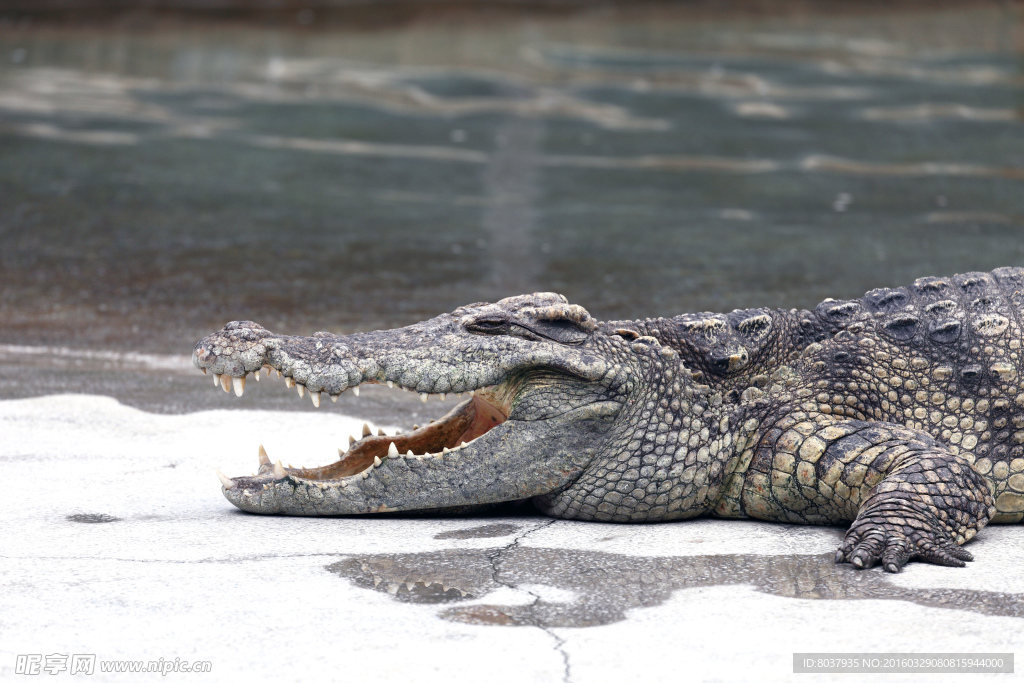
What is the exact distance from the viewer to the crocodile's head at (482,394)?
370 centimetres

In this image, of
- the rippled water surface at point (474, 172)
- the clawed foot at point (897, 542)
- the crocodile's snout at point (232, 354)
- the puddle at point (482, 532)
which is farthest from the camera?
the rippled water surface at point (474, 172)

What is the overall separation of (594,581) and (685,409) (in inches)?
32.4

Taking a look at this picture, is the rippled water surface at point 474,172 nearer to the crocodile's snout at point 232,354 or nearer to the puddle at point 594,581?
the crocodile's snout at point 232,354

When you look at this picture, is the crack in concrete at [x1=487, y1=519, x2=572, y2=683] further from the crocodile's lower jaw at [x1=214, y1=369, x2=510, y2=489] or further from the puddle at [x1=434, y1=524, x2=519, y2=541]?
the crocodile's lower jaw at [x1=214, y1=369, x2=510, y2=489]

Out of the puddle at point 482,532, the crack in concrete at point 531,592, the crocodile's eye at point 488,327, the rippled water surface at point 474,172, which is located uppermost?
the rippled water surface at point 474,172

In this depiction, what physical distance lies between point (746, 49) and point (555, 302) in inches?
655

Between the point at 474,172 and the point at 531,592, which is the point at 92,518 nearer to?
the point at 531,592

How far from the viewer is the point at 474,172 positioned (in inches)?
456

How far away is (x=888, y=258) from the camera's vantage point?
8398mm

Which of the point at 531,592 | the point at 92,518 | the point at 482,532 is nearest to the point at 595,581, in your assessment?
the point at 531,592

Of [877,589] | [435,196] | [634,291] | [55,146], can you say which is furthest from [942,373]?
[55,146]

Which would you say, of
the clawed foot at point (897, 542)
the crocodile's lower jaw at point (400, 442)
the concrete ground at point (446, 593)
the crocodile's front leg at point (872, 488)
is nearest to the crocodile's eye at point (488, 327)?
the crocodile's lower jaw at point (400, 442)

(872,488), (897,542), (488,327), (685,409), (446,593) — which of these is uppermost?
(488,327)

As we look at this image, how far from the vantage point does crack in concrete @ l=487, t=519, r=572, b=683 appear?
273cm
